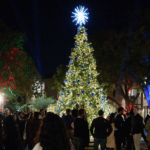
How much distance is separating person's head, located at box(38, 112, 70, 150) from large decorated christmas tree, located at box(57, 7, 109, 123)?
1583 cm

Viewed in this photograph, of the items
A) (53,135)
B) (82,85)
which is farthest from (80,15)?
(53,135)

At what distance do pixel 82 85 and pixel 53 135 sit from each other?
16489 mm

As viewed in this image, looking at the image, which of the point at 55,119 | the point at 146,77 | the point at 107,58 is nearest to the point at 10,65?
the point at 107,58

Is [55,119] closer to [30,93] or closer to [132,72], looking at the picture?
[132,72]

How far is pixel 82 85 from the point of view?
2014 cm

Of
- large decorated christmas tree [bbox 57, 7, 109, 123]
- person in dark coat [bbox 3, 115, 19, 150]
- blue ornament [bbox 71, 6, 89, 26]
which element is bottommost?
person in dark coat [bbox 3, 115, 19, 150]

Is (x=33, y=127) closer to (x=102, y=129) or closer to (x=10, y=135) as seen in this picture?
(x=10, y=135)

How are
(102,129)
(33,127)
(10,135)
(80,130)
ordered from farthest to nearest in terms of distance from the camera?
(80,130), (33,127), (102,129), (10,135)

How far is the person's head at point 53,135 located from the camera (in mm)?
3646

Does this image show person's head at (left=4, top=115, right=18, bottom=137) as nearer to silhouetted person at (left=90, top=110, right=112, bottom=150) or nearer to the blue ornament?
silhouetted person at (left=90, top=110, right=112, bottom=150)

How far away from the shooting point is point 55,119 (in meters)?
3.79

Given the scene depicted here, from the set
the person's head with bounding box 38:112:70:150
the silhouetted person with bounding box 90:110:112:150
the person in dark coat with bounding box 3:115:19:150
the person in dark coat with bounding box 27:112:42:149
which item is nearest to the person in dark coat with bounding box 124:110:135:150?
the silhouetted person with bounding box 90:110:112:150

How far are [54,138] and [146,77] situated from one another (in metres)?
25.0

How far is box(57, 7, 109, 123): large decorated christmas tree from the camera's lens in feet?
65.0
